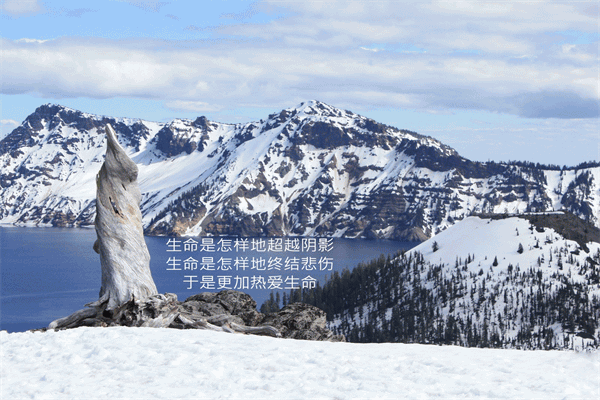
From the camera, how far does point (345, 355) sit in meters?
22.1

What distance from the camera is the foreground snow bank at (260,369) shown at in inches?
713

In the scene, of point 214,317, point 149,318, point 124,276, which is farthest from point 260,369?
point 124,276

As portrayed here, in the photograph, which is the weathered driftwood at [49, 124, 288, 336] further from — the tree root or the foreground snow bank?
the foreground snow bank

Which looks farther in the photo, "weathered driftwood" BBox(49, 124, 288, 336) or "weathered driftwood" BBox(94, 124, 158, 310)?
"weathered driftwood" BBox(94, 124, 158, 310)

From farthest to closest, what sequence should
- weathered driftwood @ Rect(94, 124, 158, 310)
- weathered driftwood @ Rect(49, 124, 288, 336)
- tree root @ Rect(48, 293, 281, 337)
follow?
1. weathered driftwood @ Rect(94, 124, 158, 310)
2. weathered driftwood @ Rect(49, 124, 288, 336)
3. tree root @ Rect(48, 293, 281, 337)

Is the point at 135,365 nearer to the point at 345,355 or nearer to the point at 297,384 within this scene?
the point at 297,384

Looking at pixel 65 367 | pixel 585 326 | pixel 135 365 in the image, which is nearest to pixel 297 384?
pixel 135 365

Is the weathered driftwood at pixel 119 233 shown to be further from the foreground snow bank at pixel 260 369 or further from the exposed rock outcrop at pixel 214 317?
the foreground snow bank at pixel 260 369

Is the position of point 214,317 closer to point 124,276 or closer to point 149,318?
point 149,318

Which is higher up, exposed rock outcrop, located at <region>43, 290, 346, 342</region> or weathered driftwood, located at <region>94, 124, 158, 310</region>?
weathered driftwood, located at <region>94, 124, 158, 310</region>

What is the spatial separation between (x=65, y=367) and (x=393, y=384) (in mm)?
10195

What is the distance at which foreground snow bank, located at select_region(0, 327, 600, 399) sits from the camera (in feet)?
59.4

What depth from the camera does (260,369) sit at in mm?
19906

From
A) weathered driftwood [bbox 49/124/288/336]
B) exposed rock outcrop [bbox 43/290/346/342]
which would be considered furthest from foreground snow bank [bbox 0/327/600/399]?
weathered driftwood [bbox 49/124/288/336]
